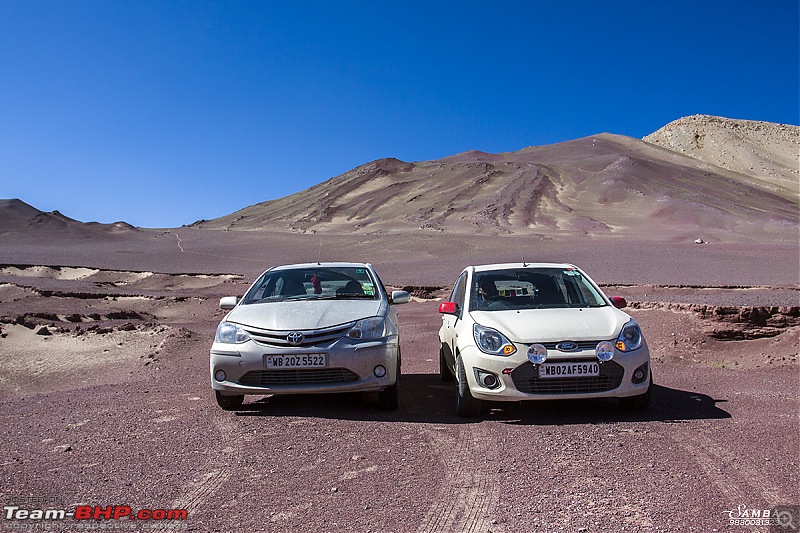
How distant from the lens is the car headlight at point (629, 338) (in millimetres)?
5883

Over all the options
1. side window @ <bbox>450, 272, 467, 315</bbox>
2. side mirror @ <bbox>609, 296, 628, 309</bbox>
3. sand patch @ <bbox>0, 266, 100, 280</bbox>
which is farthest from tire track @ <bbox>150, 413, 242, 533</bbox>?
sand patch @ <bbox>0, 266, 100, 280</bbox>

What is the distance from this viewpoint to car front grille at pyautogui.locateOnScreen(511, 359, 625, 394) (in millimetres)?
5762

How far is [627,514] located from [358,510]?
1.50m

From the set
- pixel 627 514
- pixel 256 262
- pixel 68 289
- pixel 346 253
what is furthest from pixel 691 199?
pixel 627 514

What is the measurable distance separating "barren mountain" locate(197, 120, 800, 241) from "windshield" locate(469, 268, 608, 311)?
50.5 metres

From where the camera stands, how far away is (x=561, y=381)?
18.9 ft

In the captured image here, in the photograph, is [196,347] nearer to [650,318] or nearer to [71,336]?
[71,336]

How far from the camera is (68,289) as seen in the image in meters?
23.9

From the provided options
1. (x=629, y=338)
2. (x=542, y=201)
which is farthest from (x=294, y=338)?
(x=542, y=201)

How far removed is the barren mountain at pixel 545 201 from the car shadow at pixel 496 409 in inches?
2006

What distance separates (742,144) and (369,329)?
15306 centimetres

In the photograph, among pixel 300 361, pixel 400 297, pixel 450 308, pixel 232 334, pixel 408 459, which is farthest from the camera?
pixel 400 297

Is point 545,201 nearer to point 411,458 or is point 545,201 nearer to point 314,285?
point 314,285

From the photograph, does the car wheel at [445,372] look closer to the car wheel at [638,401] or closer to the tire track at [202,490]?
the car wheel at [638,401]
